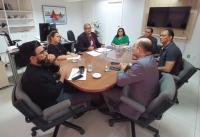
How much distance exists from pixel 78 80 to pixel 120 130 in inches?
34.6

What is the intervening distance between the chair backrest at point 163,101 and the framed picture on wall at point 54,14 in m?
5.71

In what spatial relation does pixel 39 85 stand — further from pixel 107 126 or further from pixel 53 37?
pixel 53 37

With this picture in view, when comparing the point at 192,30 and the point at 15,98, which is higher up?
the point at 192,30

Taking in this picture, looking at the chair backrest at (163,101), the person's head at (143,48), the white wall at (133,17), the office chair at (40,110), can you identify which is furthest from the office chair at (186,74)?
the white wall at (133,17)

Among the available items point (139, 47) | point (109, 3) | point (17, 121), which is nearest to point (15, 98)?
point (17, 121)

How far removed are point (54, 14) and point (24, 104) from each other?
18.6ft

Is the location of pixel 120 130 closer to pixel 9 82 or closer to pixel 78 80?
pixel 78 80

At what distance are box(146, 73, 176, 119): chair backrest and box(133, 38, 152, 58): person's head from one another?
37 cm

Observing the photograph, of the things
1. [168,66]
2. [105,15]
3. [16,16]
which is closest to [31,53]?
[168,66]

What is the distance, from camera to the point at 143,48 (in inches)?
53.1

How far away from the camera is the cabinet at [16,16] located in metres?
4.64

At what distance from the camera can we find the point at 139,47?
1359mm

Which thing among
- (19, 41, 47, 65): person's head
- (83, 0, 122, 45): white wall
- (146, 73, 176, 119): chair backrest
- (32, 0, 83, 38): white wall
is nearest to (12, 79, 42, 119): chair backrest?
(19, 41, 47, 65): person's head

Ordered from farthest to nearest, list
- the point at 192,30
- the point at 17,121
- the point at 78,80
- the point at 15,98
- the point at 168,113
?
the point at 192,30
the point at 168,113
the point at 17,121
the point at 78,80
the point at 15,98
